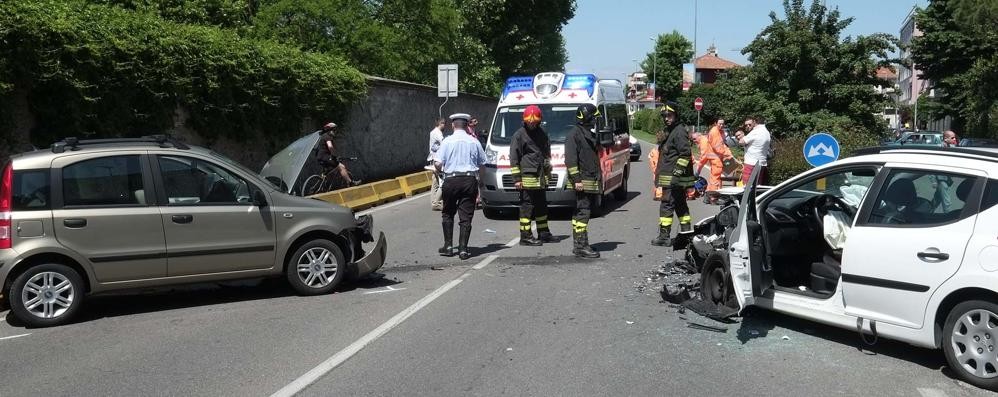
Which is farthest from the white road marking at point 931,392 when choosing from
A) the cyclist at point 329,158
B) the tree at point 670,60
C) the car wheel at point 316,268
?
the tree at point 670,60

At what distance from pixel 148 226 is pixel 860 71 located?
Result: 62.6 feet

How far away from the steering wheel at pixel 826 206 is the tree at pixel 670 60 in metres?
84.6

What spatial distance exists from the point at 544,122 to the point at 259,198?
7849mm

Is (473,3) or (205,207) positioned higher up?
(473,3)

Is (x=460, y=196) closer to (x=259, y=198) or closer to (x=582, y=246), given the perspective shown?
(x=582, y=246)

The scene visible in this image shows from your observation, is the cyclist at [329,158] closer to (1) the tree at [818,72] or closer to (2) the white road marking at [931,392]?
(1) the tree at [818,72]

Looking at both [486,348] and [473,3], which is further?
[473,3]

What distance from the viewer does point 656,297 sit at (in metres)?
7.77

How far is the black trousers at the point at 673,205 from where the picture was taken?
1081 centimetres

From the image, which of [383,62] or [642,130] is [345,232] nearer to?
[383,62]

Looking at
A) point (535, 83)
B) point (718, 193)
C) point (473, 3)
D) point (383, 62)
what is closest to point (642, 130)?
point (473, 3)

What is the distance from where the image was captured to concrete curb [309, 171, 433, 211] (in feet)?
52.0

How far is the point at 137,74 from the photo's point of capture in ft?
43.2

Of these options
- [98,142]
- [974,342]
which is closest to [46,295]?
[98,142]
